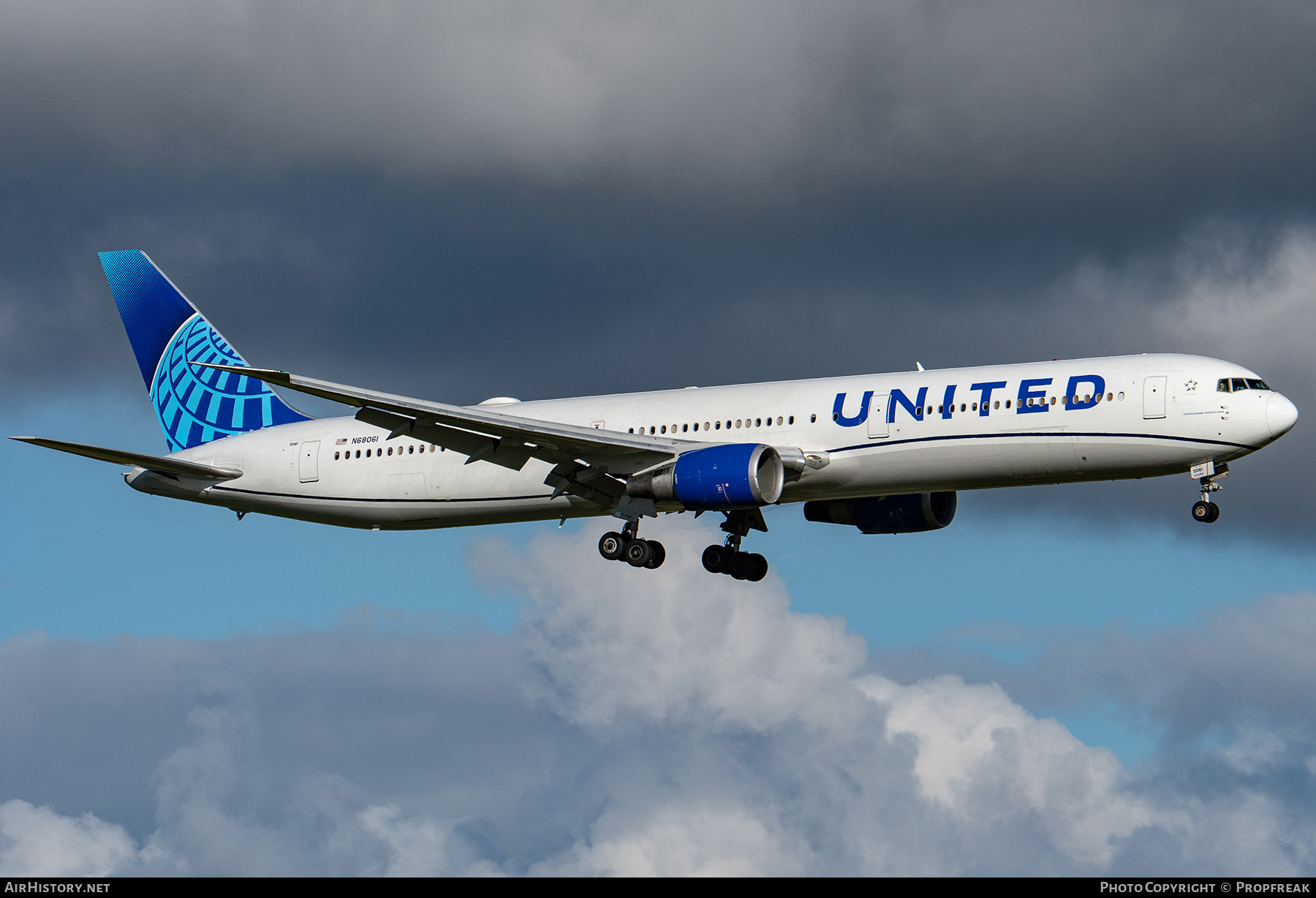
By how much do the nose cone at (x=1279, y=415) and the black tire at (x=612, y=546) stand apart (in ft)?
62.9

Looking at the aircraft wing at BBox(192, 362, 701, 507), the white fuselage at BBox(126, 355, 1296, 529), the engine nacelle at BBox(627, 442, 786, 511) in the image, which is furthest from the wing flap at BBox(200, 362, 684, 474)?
the white fuselage at BBox(126, 355, 1296, 529)

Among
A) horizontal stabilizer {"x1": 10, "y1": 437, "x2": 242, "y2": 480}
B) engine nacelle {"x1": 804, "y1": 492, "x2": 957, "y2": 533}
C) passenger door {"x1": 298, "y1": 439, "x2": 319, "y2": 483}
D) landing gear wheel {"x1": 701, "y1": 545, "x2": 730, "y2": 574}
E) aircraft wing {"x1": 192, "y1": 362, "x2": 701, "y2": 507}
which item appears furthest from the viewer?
landing gear wheel {"x1": 701, "y1": 545, "x2": 730, "y2": 574}

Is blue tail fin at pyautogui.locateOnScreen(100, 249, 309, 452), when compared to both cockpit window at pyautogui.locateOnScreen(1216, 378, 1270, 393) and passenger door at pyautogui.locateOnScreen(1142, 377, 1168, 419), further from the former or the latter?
cockpit window at pyautogui.locateOnScreen(1216, 378, 1270, 393)

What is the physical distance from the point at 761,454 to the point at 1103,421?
945 cm

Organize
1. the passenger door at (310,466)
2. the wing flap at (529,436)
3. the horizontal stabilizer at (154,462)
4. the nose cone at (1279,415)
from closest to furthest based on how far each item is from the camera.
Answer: the nose cone at (1279,415) → the wing flap at (529,436) → the horizontal stabilizer at (154,462) → the passenger door at (310,466)

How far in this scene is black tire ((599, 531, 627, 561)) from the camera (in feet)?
162

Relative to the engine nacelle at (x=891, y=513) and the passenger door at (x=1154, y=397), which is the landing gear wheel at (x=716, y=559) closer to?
the engine nacelle at (x=891, y=513)

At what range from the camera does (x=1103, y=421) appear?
141 feet

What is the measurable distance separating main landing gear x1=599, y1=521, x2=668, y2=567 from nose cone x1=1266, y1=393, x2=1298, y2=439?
1819 centimetres

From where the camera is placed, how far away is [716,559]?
55031mm

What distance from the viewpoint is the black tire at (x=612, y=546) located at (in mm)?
49250

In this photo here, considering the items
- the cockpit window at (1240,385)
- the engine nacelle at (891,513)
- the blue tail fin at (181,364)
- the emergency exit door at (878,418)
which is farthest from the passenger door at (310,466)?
the cockpit window at (1240,385)
